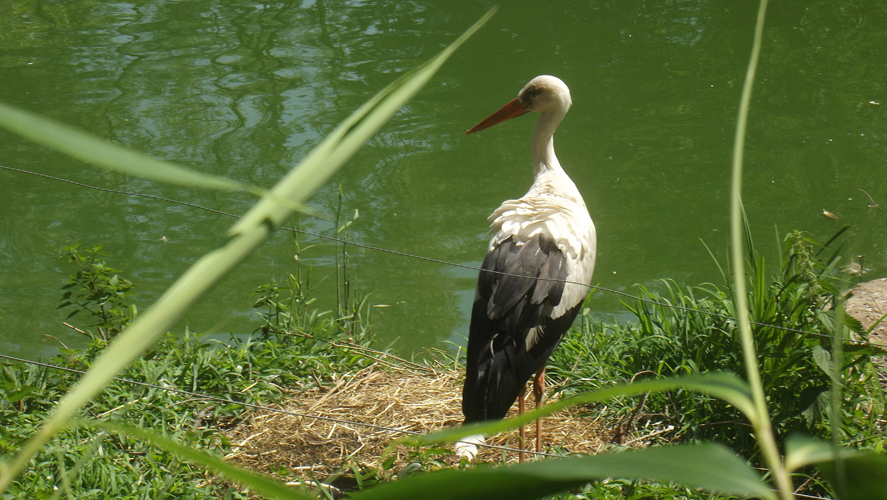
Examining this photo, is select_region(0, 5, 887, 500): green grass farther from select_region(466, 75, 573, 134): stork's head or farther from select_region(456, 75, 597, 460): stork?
select_region(466, 75, 573, 134): stork's head

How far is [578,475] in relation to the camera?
25 cm

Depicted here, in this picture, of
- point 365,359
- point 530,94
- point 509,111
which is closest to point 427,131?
point 509,111

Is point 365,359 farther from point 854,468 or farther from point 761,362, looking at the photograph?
point 854,468

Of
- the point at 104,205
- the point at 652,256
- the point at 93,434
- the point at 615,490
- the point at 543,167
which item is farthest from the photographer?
the point at 104,205

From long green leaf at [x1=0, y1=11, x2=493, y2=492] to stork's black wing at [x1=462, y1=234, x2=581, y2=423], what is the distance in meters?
2.36

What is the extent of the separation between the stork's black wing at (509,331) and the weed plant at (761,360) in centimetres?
42

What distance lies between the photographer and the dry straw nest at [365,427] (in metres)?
2.79

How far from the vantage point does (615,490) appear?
2.36m

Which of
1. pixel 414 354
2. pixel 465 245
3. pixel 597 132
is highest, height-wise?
pixel 597 132

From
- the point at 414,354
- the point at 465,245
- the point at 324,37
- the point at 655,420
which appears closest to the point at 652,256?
the point at 465,245

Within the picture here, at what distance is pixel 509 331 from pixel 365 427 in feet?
2.34

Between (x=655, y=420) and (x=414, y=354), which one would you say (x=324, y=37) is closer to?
(x=414, y=354)

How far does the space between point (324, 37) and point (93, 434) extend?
6325mm

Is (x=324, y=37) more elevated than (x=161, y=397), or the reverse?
(x=324, y=37)
